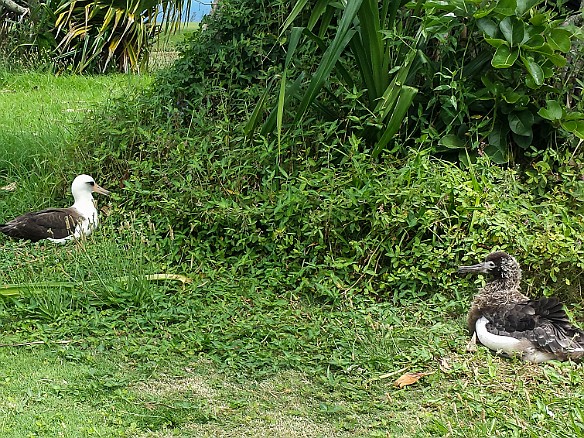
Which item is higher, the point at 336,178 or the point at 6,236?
the point at 336,178

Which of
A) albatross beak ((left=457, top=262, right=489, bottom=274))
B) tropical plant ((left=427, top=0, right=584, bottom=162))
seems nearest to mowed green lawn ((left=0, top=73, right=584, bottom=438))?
albatross beak ((left=457, top=262, right=489, bottom=274))

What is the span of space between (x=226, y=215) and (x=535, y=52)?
2319 mm

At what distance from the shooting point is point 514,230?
17.4 feet

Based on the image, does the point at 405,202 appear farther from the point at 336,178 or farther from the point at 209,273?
the point at 209,273

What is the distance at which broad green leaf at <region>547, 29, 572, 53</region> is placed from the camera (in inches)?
219


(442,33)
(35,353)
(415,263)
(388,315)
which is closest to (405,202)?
(415,263)

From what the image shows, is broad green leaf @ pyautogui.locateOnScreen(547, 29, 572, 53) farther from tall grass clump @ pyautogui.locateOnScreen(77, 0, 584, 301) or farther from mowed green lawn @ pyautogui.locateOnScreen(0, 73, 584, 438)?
mowed green lawn @ pyautogui.locateOnScreen(0, 73, 584, 438)

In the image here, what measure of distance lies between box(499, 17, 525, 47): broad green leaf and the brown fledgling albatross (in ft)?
10.4

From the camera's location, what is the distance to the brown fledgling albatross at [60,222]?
6.16 metres

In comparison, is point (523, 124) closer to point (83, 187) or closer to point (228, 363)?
point (228, 363)

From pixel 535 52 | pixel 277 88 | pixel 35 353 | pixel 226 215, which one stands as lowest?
pixel 35 353

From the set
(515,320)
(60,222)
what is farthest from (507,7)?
(60,222)

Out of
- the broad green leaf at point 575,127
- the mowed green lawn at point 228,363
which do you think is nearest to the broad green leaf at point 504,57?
the broad green leaf at point 575,127

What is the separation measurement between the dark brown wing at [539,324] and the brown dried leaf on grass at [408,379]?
54 cm
